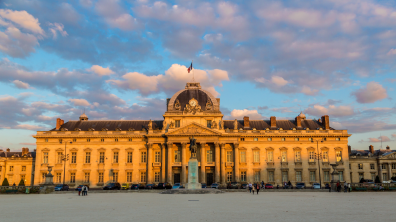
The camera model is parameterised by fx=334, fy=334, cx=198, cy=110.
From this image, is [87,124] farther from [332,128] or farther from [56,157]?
[332,128]

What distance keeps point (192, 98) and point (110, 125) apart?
20499 mm

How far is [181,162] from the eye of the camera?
7050 centimetres

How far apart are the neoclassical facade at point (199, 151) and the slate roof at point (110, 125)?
2650 millimetres

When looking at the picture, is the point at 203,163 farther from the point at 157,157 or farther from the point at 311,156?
the point at 311,156

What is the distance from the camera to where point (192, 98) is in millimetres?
74250

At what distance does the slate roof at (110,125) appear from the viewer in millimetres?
76750

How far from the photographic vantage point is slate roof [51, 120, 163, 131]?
252 feet

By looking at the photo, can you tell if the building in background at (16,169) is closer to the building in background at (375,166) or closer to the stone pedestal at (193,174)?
the stone pedestal at (193,174)

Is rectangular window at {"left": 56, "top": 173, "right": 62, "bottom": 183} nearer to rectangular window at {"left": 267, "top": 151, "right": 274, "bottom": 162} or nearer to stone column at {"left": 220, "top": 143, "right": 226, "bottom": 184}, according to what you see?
stone column at {"left": 220, "top": 143, "right": 226, "bottom": 184}

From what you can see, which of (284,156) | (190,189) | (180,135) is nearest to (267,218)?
(190,189)

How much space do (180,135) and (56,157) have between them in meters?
27.7

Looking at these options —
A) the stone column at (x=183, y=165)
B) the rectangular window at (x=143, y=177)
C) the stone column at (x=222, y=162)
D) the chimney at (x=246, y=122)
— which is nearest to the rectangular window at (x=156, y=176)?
the rectangular window at (x=143, y=177)

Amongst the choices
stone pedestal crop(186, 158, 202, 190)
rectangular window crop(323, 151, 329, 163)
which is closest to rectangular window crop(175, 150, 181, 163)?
stone pedestal crop(186, 158, 202, 190)

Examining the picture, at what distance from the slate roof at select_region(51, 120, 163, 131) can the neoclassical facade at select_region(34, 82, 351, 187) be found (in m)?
2.65
